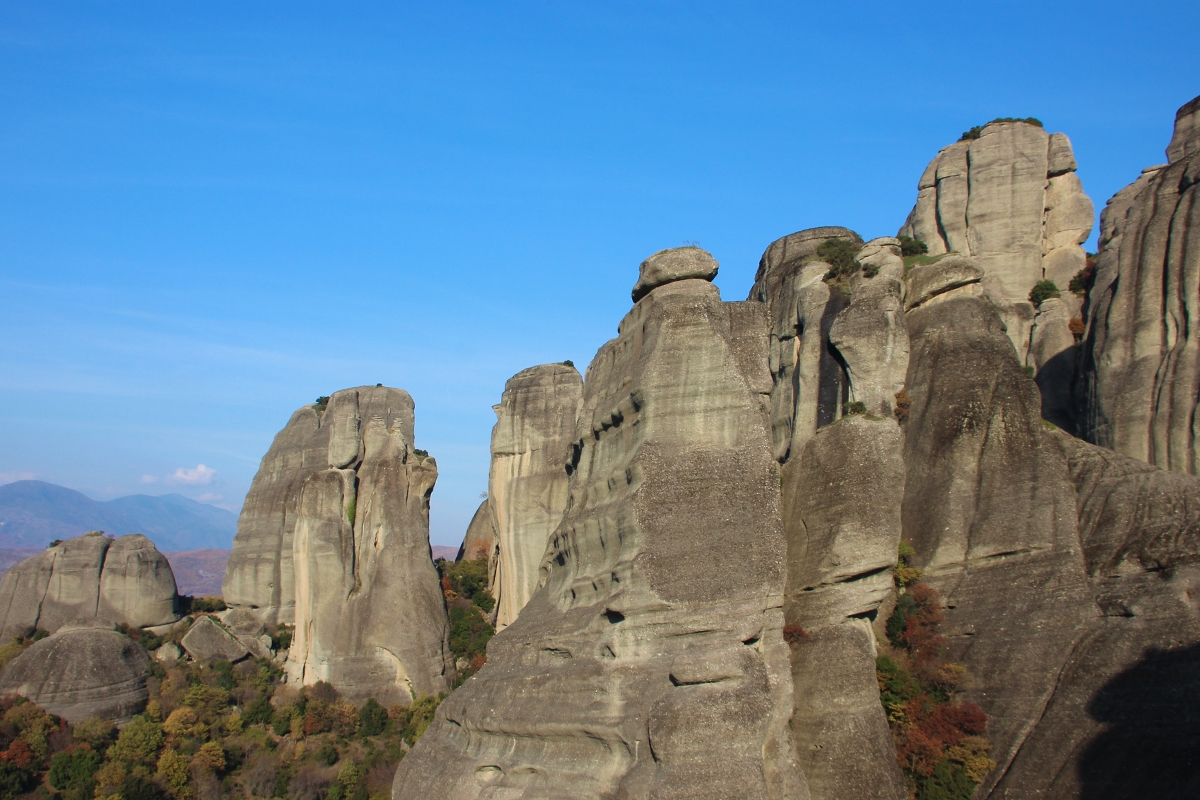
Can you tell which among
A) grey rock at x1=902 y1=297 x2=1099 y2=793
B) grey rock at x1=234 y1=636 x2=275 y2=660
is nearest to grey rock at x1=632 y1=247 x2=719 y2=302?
grey rock at x1=902 y1=297 x2=1099 y2=793

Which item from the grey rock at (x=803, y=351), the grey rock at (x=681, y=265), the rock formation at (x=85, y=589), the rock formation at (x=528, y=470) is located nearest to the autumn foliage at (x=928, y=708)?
the grey rock at (x=803, y=351)

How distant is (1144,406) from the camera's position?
92.9ft

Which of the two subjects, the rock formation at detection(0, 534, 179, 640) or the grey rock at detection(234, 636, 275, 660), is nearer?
the grey rock at detection(234, 636, 275, 660)

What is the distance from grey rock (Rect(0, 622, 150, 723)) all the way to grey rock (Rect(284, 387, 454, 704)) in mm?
7189

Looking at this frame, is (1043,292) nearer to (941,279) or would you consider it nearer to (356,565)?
(941,279)

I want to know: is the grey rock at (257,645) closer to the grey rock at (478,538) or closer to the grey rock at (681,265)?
the grey rock at (478,538)

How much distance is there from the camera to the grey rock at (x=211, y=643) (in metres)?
47.1

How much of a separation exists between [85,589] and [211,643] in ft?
29.9

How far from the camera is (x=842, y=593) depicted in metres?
21.8

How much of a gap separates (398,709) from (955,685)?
2490cm

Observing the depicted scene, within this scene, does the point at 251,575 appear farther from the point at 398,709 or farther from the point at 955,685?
the point at 955,685

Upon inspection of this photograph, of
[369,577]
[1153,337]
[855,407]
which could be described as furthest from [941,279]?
[369,577]

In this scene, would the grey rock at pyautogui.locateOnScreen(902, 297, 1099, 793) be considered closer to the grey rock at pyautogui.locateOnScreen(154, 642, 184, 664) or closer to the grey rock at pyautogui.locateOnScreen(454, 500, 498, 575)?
the grey rock at pyautogui.locateOnScreen(454, 500, 498, 575)

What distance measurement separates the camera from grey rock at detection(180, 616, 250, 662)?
47.1 metres
